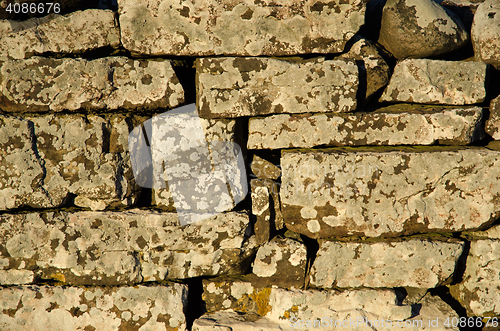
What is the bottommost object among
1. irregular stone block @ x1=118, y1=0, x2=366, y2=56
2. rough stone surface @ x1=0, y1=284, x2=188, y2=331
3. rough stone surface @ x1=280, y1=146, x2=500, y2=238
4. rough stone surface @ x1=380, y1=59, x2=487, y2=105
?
rough stone surface @ x1=0, y1=284, x2=188, y2=331

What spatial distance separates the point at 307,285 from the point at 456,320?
1.07 metres

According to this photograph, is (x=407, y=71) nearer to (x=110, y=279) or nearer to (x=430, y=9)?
(x=430, y=9)

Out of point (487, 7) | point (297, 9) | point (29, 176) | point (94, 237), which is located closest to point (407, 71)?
point (487, 7)

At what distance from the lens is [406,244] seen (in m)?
2.19

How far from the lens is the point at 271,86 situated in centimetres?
209

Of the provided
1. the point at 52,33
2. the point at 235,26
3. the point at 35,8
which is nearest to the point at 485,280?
the point at 235,26

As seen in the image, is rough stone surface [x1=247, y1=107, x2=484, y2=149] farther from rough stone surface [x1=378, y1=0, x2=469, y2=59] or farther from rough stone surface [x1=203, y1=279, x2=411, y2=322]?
rough stone surface [x1=203, y1=279, x2=411, y2=322]

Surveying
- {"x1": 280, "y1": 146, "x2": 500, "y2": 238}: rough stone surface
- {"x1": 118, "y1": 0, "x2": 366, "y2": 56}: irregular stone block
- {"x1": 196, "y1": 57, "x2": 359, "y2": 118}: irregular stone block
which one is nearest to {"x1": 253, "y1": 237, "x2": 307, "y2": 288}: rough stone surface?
{"x1": 280, "y1": 146, "x2": 500, "y2": 238}: rough stone surface

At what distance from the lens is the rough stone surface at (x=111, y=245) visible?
6.91ft

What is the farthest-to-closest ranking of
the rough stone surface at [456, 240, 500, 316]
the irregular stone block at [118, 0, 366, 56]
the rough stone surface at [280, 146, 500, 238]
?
the rough stone surface at [456, 240, 500, 316] → the rough stone surface at [280, 146, 500, 238] → the irregular stone block at [118, 0, 366, 56]

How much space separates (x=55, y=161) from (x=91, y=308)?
1.01m

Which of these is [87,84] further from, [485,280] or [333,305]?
[485,280]

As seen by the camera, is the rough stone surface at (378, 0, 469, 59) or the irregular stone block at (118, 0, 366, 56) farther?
the rough stone surface at (378, 0, 469, 59)

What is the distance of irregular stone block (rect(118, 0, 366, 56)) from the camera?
79.4 inches
